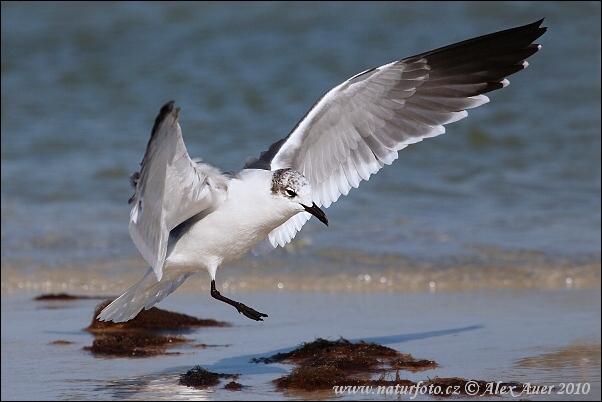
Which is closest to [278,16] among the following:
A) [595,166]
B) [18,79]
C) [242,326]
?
[18,79]

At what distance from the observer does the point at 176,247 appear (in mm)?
5328

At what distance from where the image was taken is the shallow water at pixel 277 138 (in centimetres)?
781

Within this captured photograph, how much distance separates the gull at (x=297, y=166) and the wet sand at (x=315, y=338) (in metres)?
0.41

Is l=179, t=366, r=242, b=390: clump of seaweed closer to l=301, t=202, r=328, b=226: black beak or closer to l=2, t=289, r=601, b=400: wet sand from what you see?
l=2, t=289, r=601, b=400: wet sand

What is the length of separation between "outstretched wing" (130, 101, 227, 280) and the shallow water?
0.79 m

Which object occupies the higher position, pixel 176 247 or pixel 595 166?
pixel 595 166

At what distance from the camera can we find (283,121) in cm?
1261

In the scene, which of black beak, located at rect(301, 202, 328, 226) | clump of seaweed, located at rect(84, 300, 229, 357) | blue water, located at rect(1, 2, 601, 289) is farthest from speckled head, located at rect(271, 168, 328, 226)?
blue water, located at rect(1, 2, 601, 289)

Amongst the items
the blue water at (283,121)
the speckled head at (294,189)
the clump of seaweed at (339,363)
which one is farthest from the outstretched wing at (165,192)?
the blue water at (283,121)

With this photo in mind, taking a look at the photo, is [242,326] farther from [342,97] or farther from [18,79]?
[18,79]

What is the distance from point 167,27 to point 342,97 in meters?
10.4

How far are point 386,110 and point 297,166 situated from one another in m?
0.65

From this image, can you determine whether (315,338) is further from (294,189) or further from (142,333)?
(294,189)

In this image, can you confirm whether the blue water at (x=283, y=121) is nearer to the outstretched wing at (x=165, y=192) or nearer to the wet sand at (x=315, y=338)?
the wet sand at (x=315, y=338)
